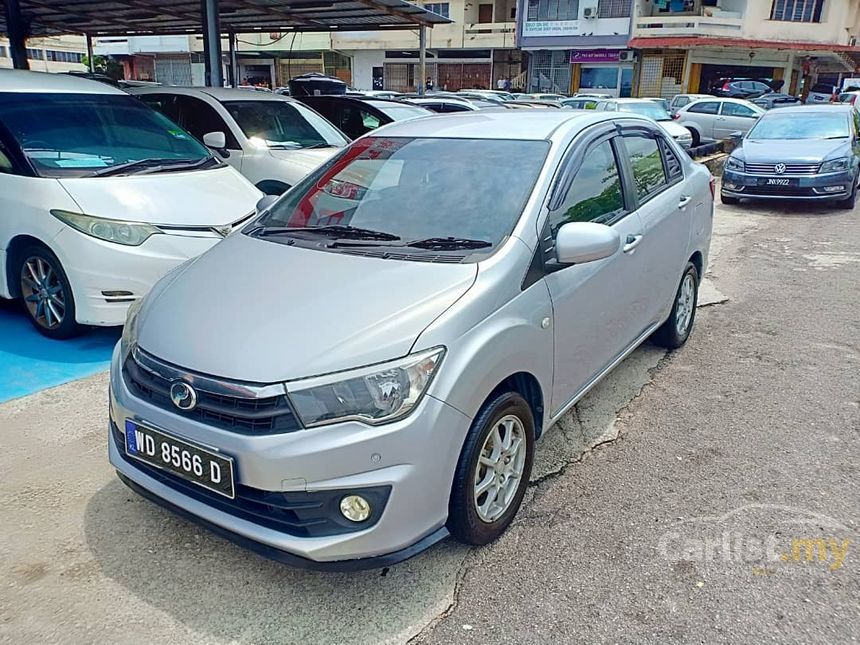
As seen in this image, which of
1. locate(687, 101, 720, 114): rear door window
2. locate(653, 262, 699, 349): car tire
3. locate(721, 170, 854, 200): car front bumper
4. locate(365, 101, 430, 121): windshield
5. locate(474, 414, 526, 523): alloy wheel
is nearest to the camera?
locate(474, 414, 526, 523): alloy wheel

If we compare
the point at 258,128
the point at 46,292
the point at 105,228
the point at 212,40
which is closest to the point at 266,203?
the point at 105,228

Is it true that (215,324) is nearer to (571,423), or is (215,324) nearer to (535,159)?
(535,159)

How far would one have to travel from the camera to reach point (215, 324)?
2605 millimetres

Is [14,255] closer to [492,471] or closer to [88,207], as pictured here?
[88,207]

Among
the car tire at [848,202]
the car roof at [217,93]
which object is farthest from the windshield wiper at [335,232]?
the car tire at [848,202]

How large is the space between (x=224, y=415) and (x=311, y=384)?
33cm

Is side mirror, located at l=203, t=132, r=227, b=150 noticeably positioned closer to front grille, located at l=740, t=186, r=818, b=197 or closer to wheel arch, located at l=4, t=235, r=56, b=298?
wheel arch, located at l=4, t=235, r=56, b=298

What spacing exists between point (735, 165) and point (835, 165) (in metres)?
1.36

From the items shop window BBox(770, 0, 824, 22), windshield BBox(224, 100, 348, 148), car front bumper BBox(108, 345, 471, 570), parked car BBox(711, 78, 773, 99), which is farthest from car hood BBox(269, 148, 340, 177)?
Answer: shop window BBox(770, 0, 824, 22)

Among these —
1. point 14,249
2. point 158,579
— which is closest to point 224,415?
point 158,579

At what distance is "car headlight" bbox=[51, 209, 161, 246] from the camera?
461 cm

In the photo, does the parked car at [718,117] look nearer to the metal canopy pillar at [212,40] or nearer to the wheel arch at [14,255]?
the metal canopy pillar at [212,40]

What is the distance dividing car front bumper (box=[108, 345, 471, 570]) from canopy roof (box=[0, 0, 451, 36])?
9070 mm

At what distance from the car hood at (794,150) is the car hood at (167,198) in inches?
329
